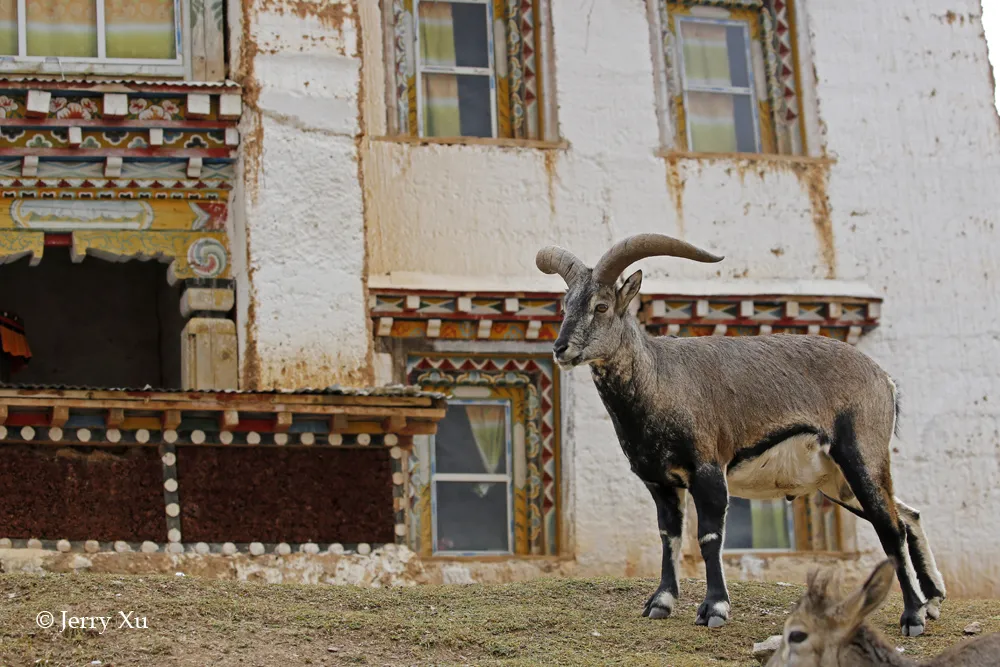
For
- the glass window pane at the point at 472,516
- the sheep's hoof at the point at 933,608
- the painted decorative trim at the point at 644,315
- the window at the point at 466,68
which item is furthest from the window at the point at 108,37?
the sheep's hoof at the point at 933,608

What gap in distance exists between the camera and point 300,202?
1395 cm

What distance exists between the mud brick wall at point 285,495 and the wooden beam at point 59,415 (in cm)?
92

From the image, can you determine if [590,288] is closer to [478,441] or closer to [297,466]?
[297,466]

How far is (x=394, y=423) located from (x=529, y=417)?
235 centimetres

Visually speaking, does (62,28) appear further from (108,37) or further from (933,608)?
(933,608)

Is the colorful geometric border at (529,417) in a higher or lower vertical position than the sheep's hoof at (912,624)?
higher

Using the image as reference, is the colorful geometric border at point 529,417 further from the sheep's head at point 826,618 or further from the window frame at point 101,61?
the sheep's head at point 826,618

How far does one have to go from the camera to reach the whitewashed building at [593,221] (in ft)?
46.2

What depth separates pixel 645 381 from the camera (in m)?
10.3

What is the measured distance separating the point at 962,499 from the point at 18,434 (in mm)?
8298

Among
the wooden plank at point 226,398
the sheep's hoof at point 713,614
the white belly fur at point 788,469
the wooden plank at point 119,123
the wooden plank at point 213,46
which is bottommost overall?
the sheep's hoof at point 713,614

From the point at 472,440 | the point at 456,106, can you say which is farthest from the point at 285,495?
the point at 456,106

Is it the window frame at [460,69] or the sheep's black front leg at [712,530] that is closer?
the sheep's black front leg at [712,530]

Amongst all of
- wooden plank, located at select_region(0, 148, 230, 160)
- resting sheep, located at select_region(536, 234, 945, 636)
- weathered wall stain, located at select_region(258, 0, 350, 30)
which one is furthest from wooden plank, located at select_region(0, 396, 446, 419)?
weathered wall stain, located at select_region(258, 0, 350, 30)
